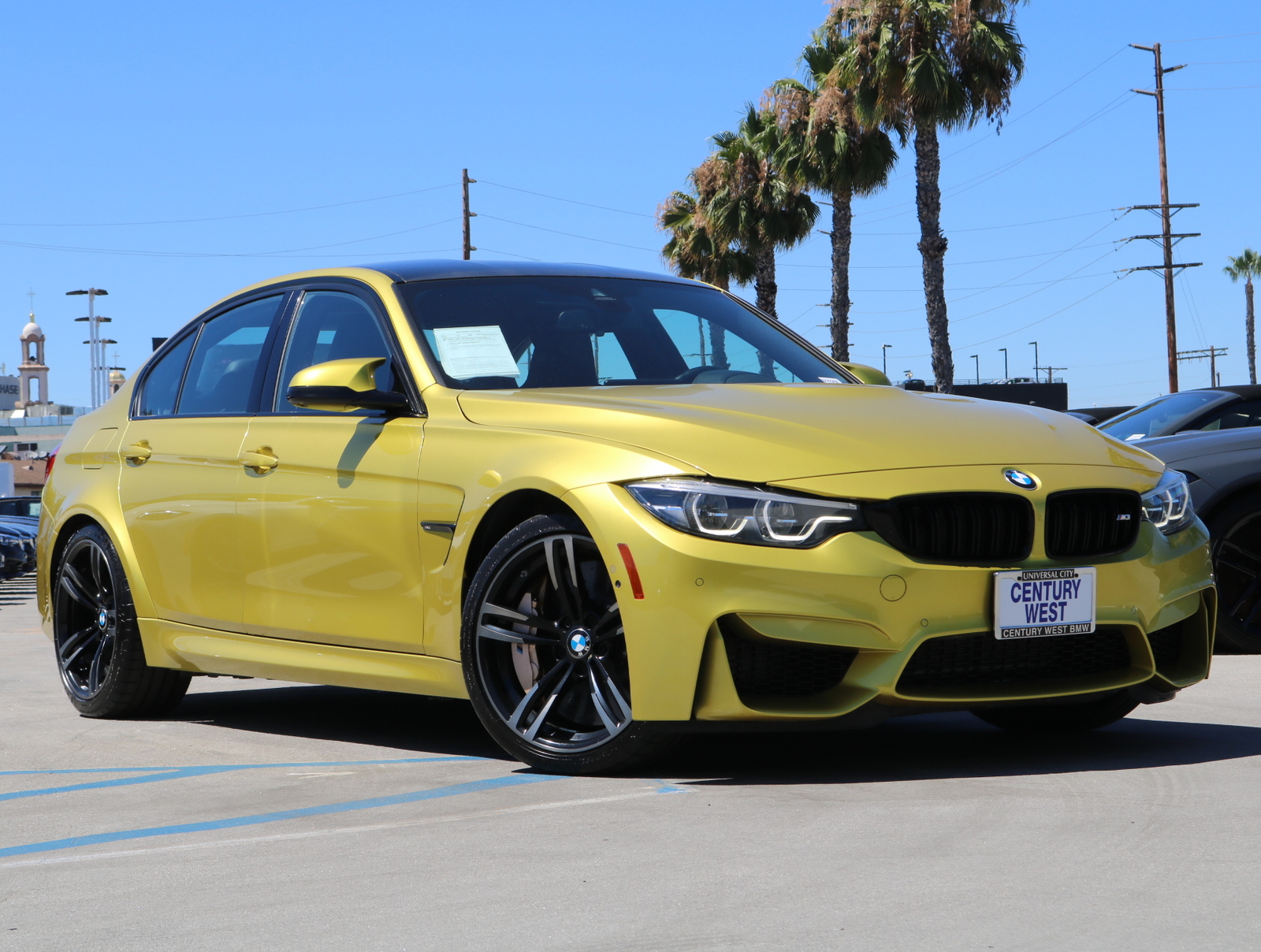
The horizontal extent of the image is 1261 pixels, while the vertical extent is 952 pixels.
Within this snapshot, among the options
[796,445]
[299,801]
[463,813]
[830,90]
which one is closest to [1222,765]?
[796,445]

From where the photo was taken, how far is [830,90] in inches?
1303

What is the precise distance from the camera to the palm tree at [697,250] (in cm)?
4372

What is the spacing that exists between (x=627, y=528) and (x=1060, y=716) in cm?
192

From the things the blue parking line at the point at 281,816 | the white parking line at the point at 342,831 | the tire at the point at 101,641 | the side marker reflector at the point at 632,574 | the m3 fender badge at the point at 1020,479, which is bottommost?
the blue parking line at the point at 281,816

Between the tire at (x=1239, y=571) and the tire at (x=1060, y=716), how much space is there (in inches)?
102

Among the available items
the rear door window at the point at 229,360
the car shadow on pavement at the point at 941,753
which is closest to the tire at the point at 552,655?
the car shadow on pavement at the point at 941,753

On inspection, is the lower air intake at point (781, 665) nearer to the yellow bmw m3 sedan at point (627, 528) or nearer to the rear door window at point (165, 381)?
the yellow bmw m3 sedan at point (627, 528)

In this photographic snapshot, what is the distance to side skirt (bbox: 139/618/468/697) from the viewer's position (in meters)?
5.21

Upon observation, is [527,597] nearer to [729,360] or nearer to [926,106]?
[729,360]

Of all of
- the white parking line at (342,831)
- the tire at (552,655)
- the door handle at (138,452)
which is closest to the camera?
the white parking line at (342,831)

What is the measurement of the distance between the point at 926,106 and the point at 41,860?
27417 mm

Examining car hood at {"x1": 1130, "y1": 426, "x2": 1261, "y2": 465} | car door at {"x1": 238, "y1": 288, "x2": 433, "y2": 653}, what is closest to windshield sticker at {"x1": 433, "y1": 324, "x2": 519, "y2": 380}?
car door at {"x1": 238, "y1": 288, "x2": 433, "y2": 653}

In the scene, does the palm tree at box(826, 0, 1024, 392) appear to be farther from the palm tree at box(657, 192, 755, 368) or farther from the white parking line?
the white parking line

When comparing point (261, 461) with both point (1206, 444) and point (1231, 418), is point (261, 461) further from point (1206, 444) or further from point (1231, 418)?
point (1231, 418)
